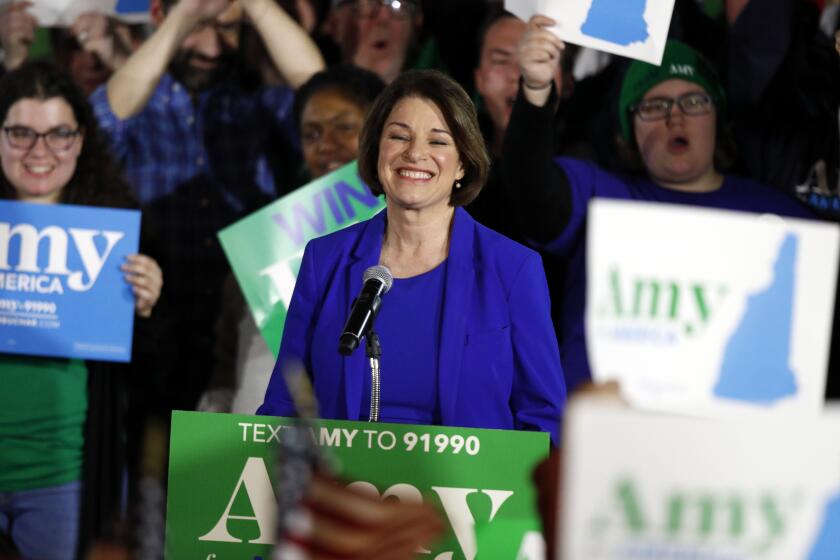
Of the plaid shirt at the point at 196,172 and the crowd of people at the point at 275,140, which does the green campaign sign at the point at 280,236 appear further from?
the plaid shirt at the point at 196,172

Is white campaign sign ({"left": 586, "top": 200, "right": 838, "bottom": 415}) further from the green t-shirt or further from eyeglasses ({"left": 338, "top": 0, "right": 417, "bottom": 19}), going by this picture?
eyeglasses ({"left": 338, "top": 0, "right": 417, "bottom": 19})

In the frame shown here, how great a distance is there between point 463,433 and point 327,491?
29.3 inches

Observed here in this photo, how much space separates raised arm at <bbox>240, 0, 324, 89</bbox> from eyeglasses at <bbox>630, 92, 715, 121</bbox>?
1178 mm

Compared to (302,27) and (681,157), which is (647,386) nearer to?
(681,157)

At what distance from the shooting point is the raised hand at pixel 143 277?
13.0 feet

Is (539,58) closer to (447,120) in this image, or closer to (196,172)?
(447,120)

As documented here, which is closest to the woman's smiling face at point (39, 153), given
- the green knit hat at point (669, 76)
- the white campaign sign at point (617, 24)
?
the white campaign sign at point (617, 24)

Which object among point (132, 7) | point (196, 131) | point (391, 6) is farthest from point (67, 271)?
point (391, 6)

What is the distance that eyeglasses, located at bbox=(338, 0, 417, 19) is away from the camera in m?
4.27

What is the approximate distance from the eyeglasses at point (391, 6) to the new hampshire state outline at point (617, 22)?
0.89 meters

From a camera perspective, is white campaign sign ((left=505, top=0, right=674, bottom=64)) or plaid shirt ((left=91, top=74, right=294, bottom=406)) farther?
plaid shirt ((left=91, top=74, right=294, bottom=406))

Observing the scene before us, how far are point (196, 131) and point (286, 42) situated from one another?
1.56 ft

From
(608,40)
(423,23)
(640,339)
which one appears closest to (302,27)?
(423,23)

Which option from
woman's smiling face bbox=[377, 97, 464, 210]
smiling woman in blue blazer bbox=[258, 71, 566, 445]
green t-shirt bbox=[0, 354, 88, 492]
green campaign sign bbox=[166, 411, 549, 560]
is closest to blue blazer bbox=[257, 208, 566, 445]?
smiling woman in blue blazer bbox=[258, 71, 566, 445]
